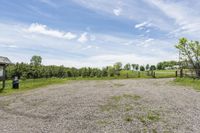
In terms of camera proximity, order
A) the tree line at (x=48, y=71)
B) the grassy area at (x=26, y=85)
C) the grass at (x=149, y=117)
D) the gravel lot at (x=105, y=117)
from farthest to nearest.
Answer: the tree line at (x=48, y=71)
the grassy area at (x=26, y=85)
the grass at (x=149, y=117)
the gravel lot at (x=105, y=117)

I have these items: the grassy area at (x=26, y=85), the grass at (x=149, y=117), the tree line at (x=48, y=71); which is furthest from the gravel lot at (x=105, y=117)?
the tree line at (x=48, y=71)

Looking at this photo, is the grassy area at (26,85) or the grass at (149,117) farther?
the grassy area at (26,85)

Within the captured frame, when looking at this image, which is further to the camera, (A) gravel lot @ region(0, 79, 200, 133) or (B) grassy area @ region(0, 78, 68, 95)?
(B) grassy area @ region(0, 78, 68, 95)

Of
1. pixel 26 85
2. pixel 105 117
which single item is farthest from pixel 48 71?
pixel 105 117

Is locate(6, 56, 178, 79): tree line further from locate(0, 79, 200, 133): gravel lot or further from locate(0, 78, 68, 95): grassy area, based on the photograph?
locate(0, 79, 200, 133): gravel lot

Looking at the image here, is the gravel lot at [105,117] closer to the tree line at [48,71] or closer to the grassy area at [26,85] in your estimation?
the grassy area at [26,85]

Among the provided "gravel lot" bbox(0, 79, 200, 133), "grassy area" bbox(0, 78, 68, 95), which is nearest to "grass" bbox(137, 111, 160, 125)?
"gravel lot" bbox(0, 79, 200, 133)

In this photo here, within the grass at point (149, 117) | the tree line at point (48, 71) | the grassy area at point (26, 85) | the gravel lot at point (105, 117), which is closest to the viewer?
the gravel lot at point (105, 117)

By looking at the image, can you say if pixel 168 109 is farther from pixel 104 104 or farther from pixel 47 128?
pixel 47 128

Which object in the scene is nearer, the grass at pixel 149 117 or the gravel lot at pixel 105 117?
the gravel lot at pixel 105 117

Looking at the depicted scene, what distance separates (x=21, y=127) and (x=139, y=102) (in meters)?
6.78

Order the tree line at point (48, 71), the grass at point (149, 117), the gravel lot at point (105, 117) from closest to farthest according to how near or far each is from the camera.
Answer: the gravel lot at point (105, 117)
the grass at point (149, 117)
the tree line at point (48, 71)

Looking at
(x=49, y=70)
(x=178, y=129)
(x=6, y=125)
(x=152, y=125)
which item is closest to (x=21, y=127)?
(x=6, y=125)

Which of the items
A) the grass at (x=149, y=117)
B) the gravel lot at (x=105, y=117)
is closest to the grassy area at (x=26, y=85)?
the gravel lot at (x=105, y=117)
